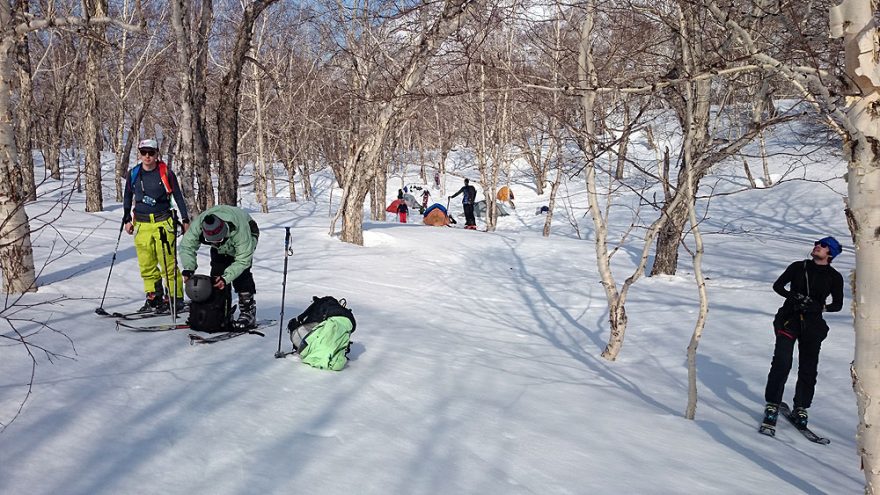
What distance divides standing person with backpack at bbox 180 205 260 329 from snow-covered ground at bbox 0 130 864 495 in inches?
23.7

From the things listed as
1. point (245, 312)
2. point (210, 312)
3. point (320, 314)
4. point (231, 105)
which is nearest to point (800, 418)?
point (320, 314)

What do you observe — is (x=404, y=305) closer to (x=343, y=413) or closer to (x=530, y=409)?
(x=530, y=409)

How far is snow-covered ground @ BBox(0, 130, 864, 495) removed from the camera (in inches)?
135

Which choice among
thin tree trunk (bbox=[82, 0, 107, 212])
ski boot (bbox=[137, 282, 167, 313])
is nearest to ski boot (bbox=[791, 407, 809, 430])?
ski boot (bbox=[137, 282, 167, 313])

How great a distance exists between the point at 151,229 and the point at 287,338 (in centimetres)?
192

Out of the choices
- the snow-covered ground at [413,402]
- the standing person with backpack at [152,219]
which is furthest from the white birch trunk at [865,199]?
the standing person with backpack at [152,219]

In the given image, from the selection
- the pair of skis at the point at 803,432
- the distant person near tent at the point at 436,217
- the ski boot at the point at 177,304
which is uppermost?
the distant person near tent at the point at 436,217

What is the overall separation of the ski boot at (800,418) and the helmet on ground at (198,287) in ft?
19.3

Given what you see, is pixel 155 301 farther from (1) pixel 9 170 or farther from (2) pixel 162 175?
(1) pixel 9 170

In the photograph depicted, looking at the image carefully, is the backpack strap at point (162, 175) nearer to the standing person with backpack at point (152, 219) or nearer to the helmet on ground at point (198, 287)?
the standing person with backpack at point (152, 219)

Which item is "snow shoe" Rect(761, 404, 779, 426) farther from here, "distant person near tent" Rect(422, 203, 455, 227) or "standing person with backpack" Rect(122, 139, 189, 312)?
"distant person near tent" Rect(422, 203, 455, 227)

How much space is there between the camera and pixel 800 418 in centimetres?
595

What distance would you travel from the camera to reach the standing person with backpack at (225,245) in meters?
5.79

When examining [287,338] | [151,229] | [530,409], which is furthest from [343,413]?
[151,229]
